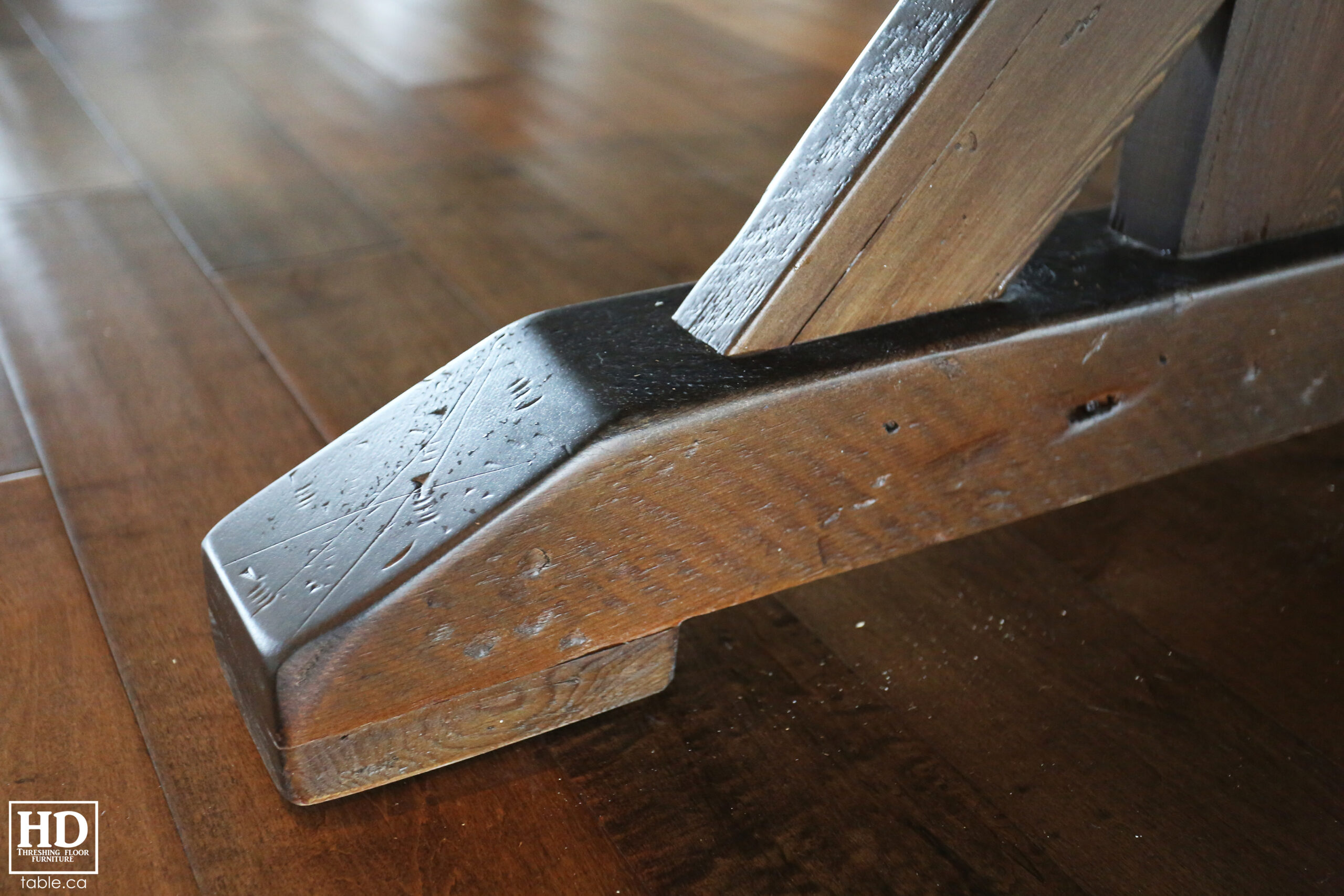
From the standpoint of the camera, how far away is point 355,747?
2.10ft

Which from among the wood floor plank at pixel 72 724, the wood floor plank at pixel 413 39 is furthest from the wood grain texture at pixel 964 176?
the wood floor plank at pixel 413 39

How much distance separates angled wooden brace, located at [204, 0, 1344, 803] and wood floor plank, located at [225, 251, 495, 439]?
0.37 metres

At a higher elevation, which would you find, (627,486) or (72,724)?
(627,486)

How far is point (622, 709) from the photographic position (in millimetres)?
733

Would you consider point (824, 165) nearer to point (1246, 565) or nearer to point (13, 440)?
point (1246, 565)

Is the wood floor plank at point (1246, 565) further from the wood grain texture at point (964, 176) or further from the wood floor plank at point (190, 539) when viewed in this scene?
the wood floor plank at point (190, 539)

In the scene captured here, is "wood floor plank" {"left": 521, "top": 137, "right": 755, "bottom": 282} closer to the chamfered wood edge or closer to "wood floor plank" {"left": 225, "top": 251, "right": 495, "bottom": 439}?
"wood floor plank" {"left": 225, "top": 251, "right": 495, "bottom": 439}

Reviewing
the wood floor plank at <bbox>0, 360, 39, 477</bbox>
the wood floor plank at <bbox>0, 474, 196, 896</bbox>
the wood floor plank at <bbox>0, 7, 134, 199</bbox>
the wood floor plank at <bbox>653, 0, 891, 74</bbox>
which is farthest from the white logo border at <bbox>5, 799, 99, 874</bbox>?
the wood floor plank at <bbox>653, 0, 891, 74</bbox>

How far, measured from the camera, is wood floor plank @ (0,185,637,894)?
2.06ft

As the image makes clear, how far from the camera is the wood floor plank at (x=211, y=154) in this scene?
54.3 inches

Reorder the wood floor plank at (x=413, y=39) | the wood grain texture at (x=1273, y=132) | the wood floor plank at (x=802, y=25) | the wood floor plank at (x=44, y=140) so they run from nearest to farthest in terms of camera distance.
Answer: the wood grain texture at (x=1273, y=132) < the wood floor plank at (x=44, y=140) < the wood floor plank at (x=413, y=39) < the wood floor plank at (x=802, y=25)

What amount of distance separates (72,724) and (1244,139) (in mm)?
799

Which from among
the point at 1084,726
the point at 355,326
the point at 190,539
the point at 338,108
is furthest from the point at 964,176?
the point at 338,108

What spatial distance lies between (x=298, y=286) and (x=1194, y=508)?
35.2 inches
